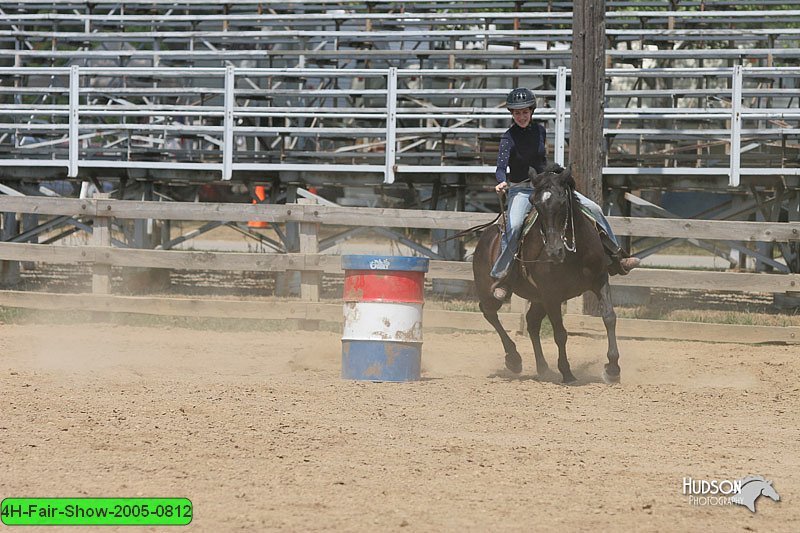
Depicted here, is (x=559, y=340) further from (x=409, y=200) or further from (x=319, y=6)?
(x=319, y=6)

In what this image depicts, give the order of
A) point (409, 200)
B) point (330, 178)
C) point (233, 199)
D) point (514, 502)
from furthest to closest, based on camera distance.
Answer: point (233, 199), point (409, 200), point (330, 178), point (514, 502)

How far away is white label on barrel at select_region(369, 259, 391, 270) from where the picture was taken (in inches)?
392

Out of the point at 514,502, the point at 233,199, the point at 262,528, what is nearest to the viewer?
the point at 262,528

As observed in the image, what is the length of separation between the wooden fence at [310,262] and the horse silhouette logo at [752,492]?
691 centimetres

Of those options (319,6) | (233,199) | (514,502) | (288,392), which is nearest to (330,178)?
(319,6)

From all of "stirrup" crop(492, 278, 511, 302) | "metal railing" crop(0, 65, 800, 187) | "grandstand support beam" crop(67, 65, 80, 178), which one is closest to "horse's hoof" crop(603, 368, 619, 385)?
"stirrup" crop(492, 278, 511, 302)

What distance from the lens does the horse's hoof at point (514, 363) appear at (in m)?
11.0

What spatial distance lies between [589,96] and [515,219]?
14.8 feet

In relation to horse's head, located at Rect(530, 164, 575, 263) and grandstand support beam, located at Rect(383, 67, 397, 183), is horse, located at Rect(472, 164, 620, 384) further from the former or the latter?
grandstand support beam, located at Rect(383, 67, 397, 183)

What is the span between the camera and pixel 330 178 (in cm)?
1725

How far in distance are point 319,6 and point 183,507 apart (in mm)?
18441

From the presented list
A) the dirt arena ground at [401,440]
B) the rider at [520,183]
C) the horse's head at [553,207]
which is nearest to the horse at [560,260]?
the horse's head at [553,207]

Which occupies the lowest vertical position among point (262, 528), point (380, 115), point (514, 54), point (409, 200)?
point (262, 528)

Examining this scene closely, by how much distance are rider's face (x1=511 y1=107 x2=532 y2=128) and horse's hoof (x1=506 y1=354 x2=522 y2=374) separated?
2.17 metres
